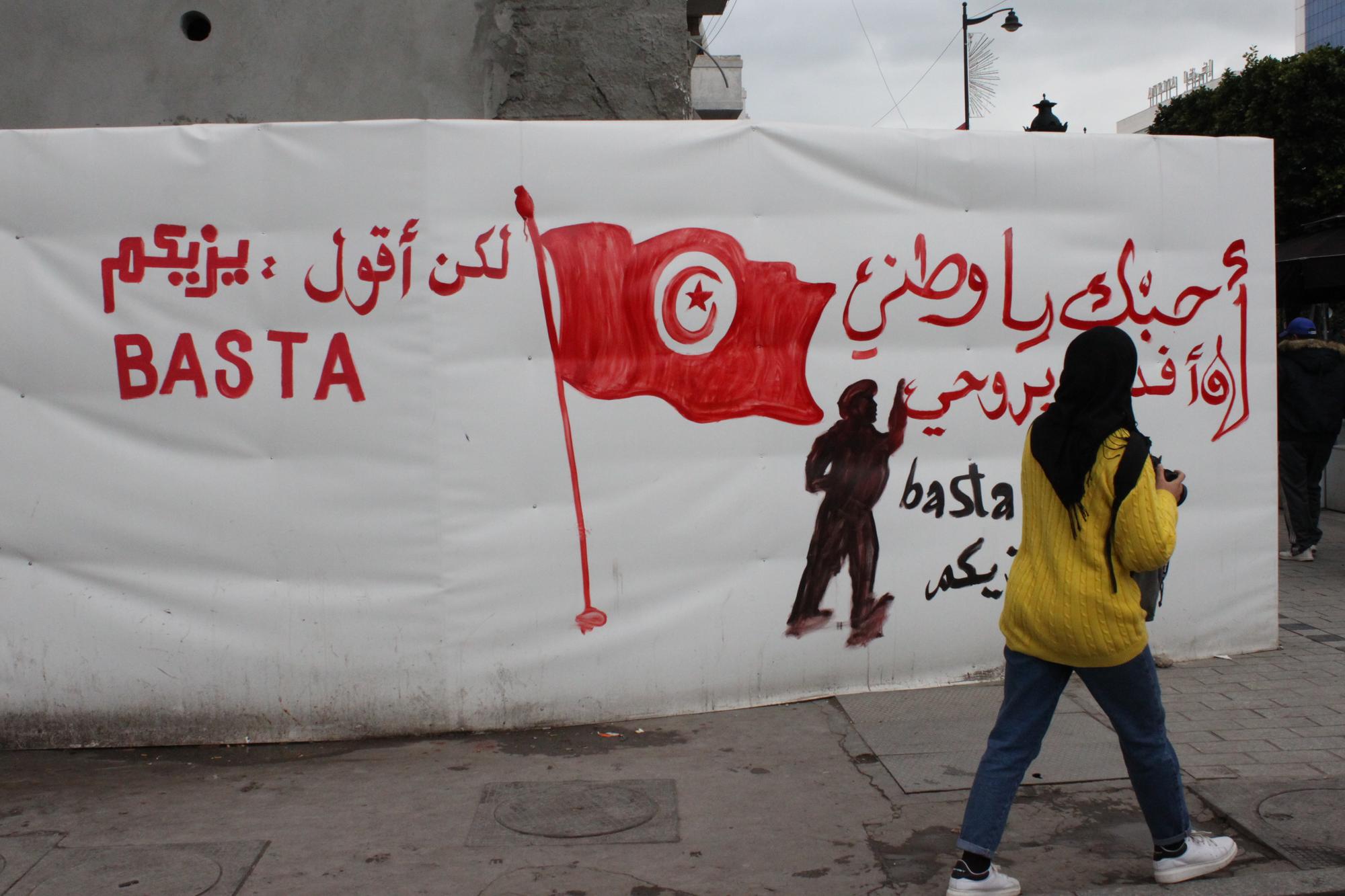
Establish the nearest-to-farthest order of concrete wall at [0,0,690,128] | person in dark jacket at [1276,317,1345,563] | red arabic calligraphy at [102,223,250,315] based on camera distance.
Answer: red arabic calligraphy at [102,223,250,315] → concrete wall at [0,0,690,128] → person in dark jacket at [1276,317,1345,563]

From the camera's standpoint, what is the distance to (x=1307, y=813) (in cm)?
418

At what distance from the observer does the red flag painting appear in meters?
5.29

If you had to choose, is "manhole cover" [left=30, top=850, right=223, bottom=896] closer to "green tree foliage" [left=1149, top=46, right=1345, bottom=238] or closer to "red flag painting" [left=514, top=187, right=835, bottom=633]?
"red flag painting" [left=514, top=187, right=835, bottom=633]

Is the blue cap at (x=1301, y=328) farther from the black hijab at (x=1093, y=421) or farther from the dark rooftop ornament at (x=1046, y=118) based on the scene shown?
the black hijab at (x=1093, y=421)

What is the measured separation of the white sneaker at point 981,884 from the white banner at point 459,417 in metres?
1.99

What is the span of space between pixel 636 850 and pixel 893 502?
225cm

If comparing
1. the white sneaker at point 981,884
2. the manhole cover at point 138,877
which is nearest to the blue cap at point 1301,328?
the white sneaker at point 981,884

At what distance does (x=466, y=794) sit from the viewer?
4.56m

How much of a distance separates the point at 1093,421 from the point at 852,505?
2151 millimetres

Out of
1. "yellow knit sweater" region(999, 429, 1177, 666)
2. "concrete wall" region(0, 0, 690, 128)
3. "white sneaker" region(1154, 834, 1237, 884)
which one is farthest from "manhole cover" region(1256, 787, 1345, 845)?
"concrete wall" region(0, 0, 690, 128)

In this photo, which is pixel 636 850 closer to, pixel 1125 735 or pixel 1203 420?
pixel 1125 735

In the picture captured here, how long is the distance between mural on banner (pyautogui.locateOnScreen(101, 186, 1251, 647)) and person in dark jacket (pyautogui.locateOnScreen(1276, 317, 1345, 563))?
3.40 metres

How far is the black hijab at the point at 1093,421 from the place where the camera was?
3.51m

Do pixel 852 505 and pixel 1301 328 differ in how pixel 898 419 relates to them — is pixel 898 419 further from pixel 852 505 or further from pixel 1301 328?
pixel 1301 328
